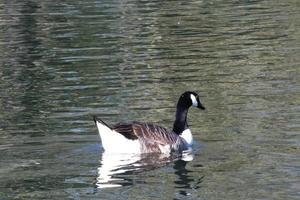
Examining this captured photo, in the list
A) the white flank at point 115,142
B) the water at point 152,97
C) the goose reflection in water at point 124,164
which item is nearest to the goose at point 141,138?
the white flank at point 115,142

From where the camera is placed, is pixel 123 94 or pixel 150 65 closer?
pixel 123 94

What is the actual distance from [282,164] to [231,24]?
2055cm

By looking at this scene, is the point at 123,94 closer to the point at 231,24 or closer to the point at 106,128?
the point at 106,128

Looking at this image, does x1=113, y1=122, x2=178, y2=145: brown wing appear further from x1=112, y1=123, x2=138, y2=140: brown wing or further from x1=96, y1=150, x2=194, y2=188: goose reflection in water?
x1=96, y1=150, x2=194, y2=188: goose reflection in water

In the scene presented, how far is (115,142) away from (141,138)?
60 centimetres

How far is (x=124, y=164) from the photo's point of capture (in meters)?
15.9

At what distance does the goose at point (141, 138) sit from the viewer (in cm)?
1605

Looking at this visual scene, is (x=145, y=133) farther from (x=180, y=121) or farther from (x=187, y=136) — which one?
(x=180, y=121)

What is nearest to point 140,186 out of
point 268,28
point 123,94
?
point 123,94

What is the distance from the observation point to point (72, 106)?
21328mm

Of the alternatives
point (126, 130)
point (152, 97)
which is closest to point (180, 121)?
point (126, 130)

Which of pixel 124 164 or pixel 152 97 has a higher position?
pixel 124 164

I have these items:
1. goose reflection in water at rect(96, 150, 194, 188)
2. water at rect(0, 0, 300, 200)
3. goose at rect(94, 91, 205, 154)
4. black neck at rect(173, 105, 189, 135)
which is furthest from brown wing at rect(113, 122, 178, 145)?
black neck at rect(173, 105, 189, 135)

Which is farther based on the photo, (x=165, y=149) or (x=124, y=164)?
(x=165, y=149)
